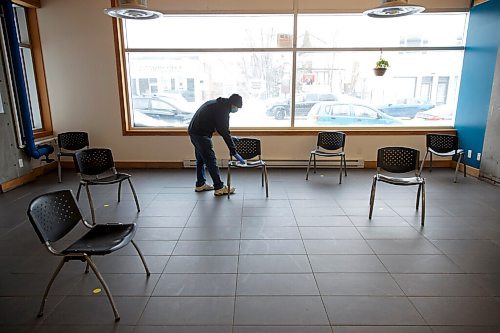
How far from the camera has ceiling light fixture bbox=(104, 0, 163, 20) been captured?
3.48 meters

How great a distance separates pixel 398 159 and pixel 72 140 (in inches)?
202

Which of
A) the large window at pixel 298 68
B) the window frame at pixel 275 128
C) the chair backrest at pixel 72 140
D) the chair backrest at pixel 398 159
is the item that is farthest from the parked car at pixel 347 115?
the chair backrest at pixel 72 140

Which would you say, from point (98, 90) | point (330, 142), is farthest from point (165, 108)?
point (330, 142)

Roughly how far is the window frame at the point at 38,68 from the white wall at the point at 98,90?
0.08m

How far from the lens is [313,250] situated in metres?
3.11

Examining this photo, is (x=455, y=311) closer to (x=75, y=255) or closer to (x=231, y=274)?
(x=231, y=274)

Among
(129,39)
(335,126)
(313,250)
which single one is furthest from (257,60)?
(313,250)

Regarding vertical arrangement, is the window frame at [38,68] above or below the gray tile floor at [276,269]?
above

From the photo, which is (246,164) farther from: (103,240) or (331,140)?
(103,240)

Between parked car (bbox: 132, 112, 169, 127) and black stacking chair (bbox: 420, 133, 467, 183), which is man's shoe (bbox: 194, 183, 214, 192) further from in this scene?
black stacking chair (bbox: 420, 133, 467, 183)

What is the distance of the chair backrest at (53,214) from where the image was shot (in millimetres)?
2123

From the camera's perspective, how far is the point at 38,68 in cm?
590

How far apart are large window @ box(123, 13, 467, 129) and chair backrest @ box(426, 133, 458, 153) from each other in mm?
785

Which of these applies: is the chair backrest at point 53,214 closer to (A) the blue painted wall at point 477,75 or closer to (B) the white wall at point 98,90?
(B) the white wall at point 98,90
